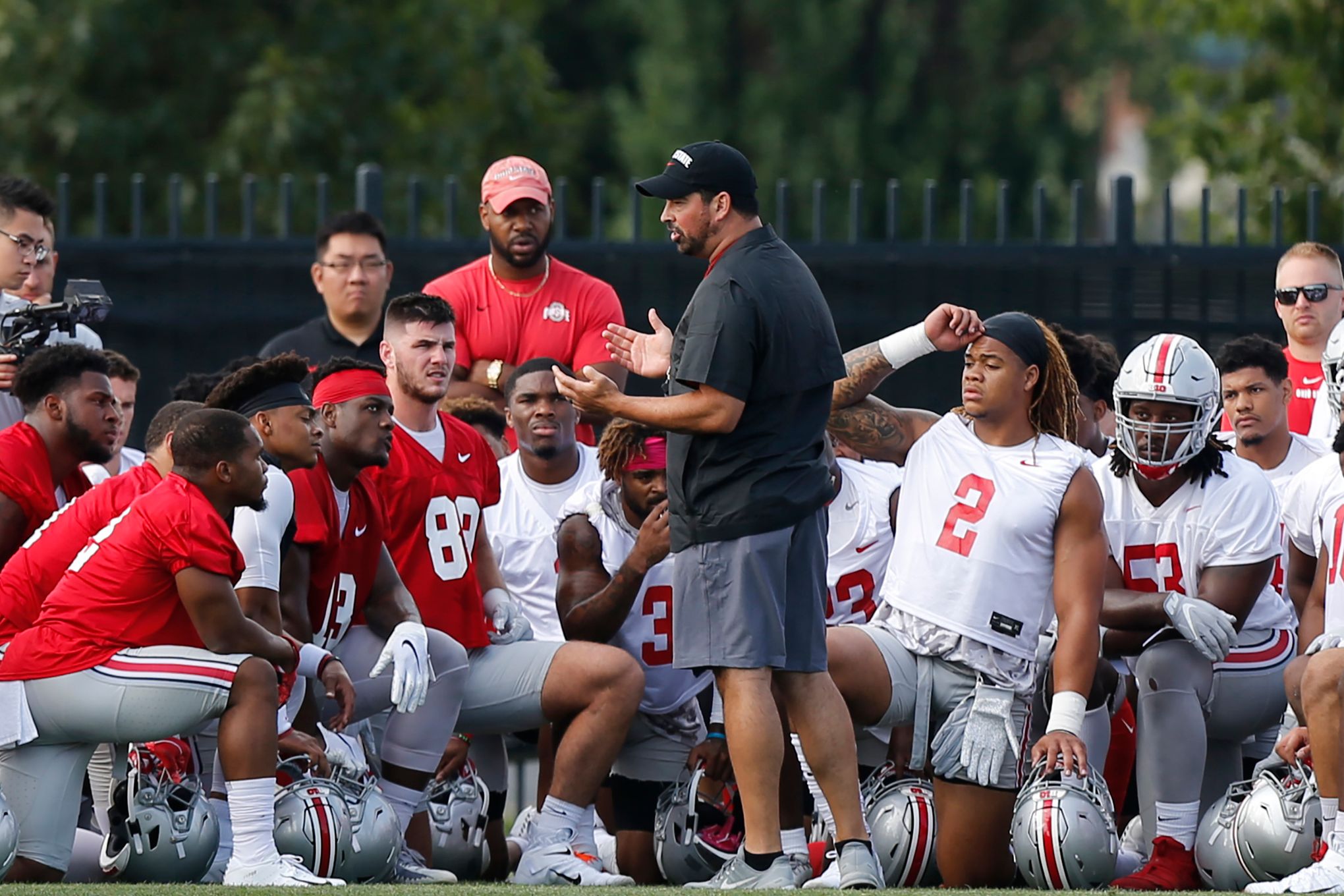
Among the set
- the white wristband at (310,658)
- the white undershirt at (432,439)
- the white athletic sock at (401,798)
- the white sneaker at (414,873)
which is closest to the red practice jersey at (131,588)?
the white wristband at (310,658)

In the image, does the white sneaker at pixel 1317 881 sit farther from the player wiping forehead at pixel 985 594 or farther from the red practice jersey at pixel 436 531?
the red practice jersey at pixel 436 531

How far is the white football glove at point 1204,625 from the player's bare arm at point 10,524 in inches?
149

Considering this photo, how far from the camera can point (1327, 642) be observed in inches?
266

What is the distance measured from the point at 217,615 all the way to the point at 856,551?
7.75 ft

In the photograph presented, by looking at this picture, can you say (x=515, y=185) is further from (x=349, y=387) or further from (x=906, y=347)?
(x=906, y=347)

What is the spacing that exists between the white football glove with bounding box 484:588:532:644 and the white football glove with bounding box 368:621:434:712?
2.23ft

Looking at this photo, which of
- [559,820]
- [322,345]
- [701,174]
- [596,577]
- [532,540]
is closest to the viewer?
[701,174]

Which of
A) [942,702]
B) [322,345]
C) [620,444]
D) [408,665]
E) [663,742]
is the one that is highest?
[322,345]

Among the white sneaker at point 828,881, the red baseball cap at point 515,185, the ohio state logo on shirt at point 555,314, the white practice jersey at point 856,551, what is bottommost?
the white sneaker at point 828,881

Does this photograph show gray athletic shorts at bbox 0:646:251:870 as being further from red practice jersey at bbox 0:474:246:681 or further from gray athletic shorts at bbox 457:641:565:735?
gray athletic shorts at bbox 457:641:565:735

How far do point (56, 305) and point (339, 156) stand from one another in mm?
9842

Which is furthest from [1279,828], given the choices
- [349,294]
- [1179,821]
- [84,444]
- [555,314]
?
[349,294]

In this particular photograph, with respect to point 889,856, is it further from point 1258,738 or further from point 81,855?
point 81,855

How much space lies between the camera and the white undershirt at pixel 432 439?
7652 millimetres
